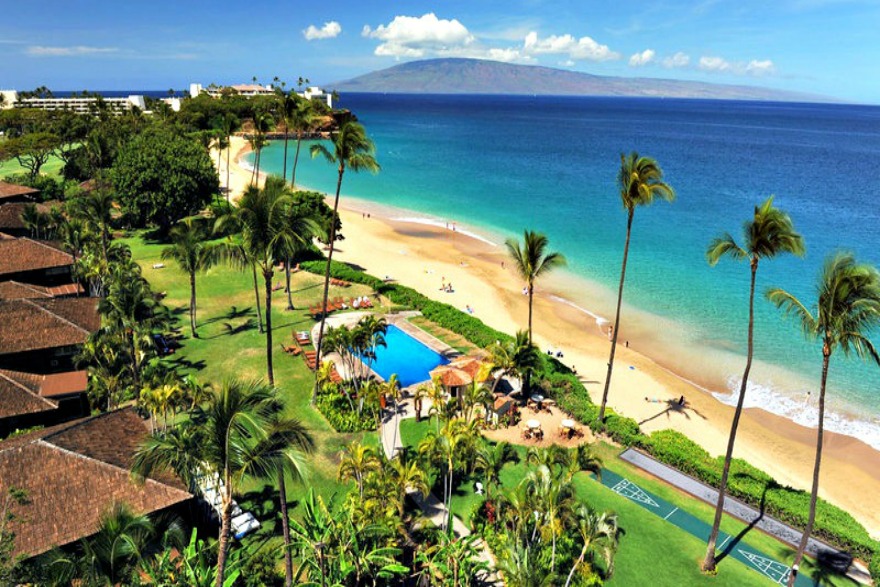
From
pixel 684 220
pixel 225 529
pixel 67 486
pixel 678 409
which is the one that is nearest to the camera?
pixel 225 529

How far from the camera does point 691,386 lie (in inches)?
1403

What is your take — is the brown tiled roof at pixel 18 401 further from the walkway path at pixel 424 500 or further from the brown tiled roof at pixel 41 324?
the walkway path at pixel 424 500

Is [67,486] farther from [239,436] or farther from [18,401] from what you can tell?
[18,401]

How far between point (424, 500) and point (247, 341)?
61.5ft

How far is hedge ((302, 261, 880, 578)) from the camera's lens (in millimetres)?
20297

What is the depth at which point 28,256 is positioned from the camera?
36094mm

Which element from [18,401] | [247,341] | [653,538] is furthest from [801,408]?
[18,401]

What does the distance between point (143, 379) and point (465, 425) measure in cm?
1469

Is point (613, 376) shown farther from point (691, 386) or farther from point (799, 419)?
point (799, 419)

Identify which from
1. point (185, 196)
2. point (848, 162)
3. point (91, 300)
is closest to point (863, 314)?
point (91, 300)

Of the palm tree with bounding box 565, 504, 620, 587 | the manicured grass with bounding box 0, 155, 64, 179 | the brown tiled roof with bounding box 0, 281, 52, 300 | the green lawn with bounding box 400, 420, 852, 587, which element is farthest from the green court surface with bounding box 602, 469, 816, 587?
the manicured grass with bounding box 0, 155, 64, 179

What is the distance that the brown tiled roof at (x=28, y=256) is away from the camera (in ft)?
115

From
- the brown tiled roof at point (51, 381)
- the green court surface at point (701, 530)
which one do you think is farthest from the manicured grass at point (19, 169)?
the green court surface at point (701, 530)

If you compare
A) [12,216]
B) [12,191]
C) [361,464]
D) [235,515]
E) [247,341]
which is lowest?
[235,515]
